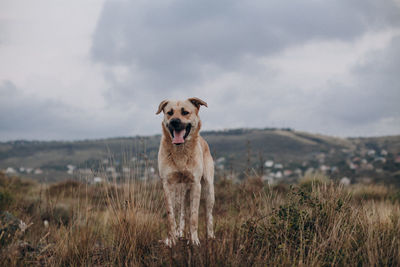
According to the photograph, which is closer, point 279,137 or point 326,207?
point 326,207

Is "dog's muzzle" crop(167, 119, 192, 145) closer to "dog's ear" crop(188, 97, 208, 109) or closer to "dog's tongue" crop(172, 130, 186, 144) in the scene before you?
"dog's tongue" crop(172, 130, 186, 144)

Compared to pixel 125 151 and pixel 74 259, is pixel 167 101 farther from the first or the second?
pixel 74 259

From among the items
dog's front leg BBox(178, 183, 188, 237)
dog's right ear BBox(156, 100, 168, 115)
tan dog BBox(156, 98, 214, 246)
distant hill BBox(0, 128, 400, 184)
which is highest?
dog's right ear BBox(156, 100, 168, 115)

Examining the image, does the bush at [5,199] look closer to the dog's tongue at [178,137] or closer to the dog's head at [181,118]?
the dog's head at [181,118]

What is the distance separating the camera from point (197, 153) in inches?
188

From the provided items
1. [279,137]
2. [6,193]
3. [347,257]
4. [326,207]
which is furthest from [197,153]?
[279,137]

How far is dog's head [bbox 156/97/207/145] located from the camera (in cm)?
409

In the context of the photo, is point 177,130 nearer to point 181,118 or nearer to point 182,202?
point 181,118

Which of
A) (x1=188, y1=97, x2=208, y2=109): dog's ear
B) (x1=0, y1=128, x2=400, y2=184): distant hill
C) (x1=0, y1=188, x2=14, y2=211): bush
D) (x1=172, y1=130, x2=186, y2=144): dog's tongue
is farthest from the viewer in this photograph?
(x1=0, y1=128, x2=400, y2=184): distant hill

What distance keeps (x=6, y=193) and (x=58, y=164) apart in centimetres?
7564

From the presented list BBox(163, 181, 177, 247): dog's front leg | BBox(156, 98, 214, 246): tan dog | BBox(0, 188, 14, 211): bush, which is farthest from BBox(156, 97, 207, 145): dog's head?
BBox(0, 188, 14, 211): bush

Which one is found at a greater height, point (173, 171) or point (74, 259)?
point (173, 171)

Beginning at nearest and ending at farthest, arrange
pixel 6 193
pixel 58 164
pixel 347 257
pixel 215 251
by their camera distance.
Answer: pixel 215 251 → pixel 347 257 → pixel 6 193 → pixel 58 164

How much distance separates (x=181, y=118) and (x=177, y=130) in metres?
0.19
